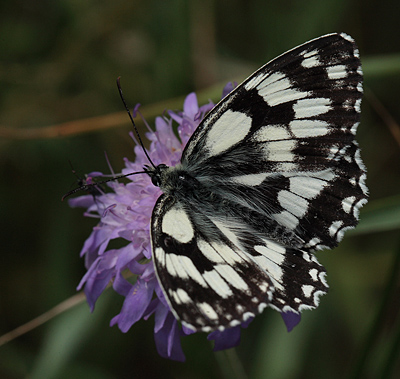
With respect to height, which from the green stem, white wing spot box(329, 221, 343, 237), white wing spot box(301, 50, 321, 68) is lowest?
the green stem

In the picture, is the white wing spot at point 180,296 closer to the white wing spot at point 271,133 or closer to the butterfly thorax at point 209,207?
the butterfly thorax at point 209,207

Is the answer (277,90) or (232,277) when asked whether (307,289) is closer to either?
(232,277)

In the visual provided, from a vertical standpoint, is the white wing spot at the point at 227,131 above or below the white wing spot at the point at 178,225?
above

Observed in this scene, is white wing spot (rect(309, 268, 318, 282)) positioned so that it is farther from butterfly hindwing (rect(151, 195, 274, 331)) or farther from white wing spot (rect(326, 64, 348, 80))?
white wing spot (rect(326, 64, 348, 80))

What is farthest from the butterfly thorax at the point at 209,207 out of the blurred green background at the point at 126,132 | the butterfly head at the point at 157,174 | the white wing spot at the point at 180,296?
the blurred green background at the point at 126,132

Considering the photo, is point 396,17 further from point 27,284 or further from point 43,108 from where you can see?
point 27,284

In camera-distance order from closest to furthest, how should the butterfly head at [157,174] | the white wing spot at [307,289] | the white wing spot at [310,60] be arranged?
the white wing spot at [307,289], the white wing spot at [310,60], the butterfly head at [157,174]

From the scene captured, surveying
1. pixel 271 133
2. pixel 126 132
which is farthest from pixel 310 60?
pixel 126 132

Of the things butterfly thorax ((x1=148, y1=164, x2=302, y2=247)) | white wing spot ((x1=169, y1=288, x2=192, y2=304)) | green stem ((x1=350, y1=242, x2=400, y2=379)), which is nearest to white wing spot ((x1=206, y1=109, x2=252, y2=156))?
butterfly thorax ((x1=148, y1=164, x2=302, y2=247))
